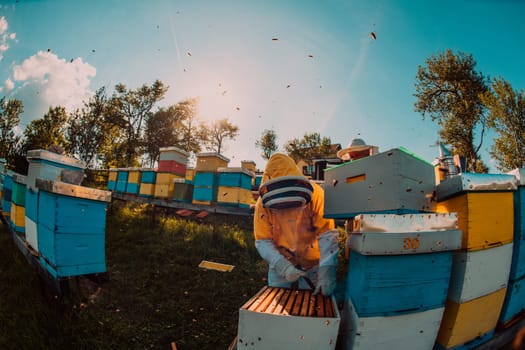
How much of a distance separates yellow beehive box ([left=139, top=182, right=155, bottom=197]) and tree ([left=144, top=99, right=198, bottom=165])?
1395 centimetres

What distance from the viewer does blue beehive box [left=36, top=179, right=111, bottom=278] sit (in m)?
2.24

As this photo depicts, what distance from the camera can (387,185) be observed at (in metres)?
1.33

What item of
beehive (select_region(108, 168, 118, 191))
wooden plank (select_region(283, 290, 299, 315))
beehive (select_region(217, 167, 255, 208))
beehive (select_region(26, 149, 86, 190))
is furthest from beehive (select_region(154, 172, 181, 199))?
wooden plank (select_region(283, 290, 299, 315))

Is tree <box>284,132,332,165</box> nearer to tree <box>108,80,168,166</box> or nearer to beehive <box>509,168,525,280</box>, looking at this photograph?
tree <box>108,80,168,166</box>

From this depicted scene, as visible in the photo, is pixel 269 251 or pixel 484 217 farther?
pixel 269 251

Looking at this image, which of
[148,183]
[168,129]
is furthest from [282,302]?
[168,129]

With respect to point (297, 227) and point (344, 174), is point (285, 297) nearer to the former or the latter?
point (297, 227)

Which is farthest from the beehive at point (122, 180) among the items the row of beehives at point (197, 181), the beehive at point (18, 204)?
the beehive at point (18, 204)

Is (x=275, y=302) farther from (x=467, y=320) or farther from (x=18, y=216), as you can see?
(x=18, y=216)

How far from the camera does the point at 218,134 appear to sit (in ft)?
111

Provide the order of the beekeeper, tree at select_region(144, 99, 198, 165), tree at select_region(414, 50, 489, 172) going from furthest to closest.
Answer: tree at select_region(144, 99, 198, 165)
tree at select_region(414, 50, 489, 172)
the beekeeper

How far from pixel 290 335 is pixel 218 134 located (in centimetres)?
3411

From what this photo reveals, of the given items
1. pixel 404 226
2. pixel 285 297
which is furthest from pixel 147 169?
pixel 404 226

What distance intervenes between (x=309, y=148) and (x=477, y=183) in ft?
120
